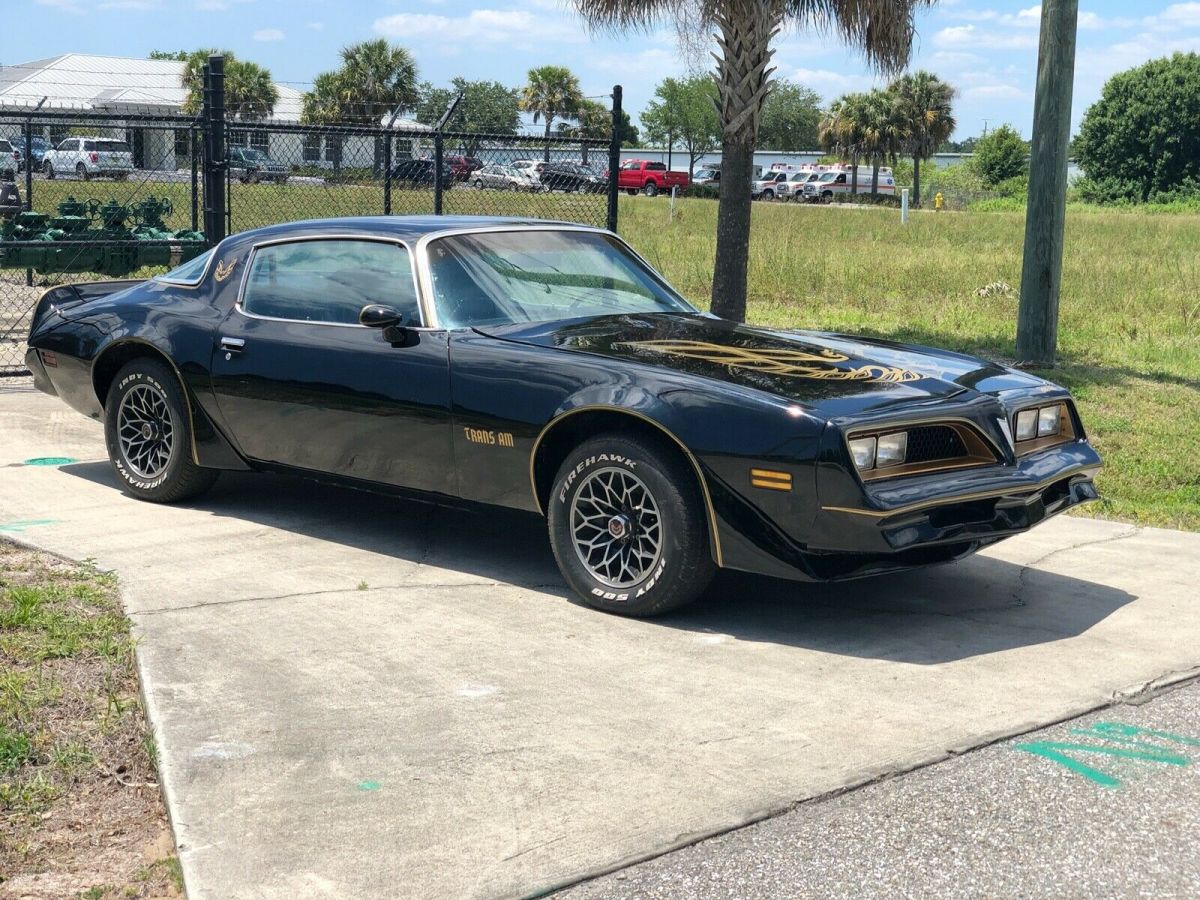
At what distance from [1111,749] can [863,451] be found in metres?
1.23

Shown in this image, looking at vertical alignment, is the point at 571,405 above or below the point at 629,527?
above

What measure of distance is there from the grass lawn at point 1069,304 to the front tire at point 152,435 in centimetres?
456

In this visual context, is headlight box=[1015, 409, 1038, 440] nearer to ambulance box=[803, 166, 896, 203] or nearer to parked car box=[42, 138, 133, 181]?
parked car box=[42, 138, 133, 181]

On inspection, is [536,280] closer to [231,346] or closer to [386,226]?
[386,226]

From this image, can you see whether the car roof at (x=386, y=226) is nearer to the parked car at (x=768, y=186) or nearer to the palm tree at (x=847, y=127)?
the parked car at (x=768, y=186)

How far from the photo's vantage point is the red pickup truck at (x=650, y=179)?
196 ft

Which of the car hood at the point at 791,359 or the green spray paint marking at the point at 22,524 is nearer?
the car hood at the point at 791,359

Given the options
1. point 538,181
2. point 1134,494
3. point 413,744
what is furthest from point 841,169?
point 413,744

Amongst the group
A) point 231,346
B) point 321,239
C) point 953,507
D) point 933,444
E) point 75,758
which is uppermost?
point 321,239

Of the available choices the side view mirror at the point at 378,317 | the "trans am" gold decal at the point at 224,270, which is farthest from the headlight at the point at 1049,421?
the "trans am" gold decal at the point at 224,270

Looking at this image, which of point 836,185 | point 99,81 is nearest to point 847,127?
point 836,185

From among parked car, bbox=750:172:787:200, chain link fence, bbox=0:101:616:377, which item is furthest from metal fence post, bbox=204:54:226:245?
parked car, bbox=750:172:787:200

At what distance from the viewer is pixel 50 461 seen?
775 centimetres

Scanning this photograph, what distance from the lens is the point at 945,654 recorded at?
484cm
